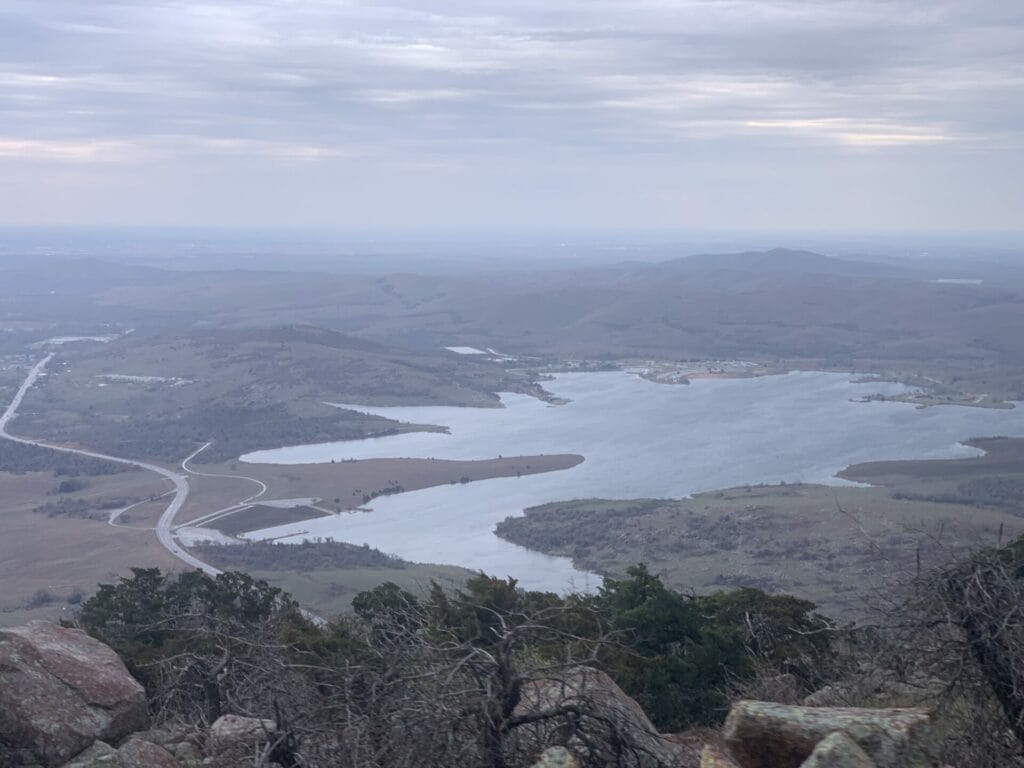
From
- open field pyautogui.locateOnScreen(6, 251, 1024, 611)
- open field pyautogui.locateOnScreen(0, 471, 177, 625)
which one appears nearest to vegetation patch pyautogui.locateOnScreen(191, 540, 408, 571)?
open field pyautogui.locateOnScreen(0, 471, 177, 625)

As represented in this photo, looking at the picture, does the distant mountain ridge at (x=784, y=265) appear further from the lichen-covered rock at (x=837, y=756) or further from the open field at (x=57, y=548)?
the lichen-covered rock at (x=837, y=756)

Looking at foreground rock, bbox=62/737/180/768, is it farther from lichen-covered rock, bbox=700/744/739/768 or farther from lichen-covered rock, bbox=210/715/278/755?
lichen-covered rock, bbox=700/744/739/768

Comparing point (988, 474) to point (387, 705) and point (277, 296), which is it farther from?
point (277, 296)

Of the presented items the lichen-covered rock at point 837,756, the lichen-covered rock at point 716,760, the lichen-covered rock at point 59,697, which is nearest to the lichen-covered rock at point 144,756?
the lichen-covered rock at point 59,697

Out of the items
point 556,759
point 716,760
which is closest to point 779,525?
point 716,760

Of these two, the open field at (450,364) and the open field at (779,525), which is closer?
the open field at (779,525)

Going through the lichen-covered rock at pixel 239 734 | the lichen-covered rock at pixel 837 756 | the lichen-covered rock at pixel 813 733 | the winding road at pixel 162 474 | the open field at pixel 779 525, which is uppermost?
the lichen-covered rock at pixel 837 756

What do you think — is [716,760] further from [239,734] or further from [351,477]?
[351,477]
